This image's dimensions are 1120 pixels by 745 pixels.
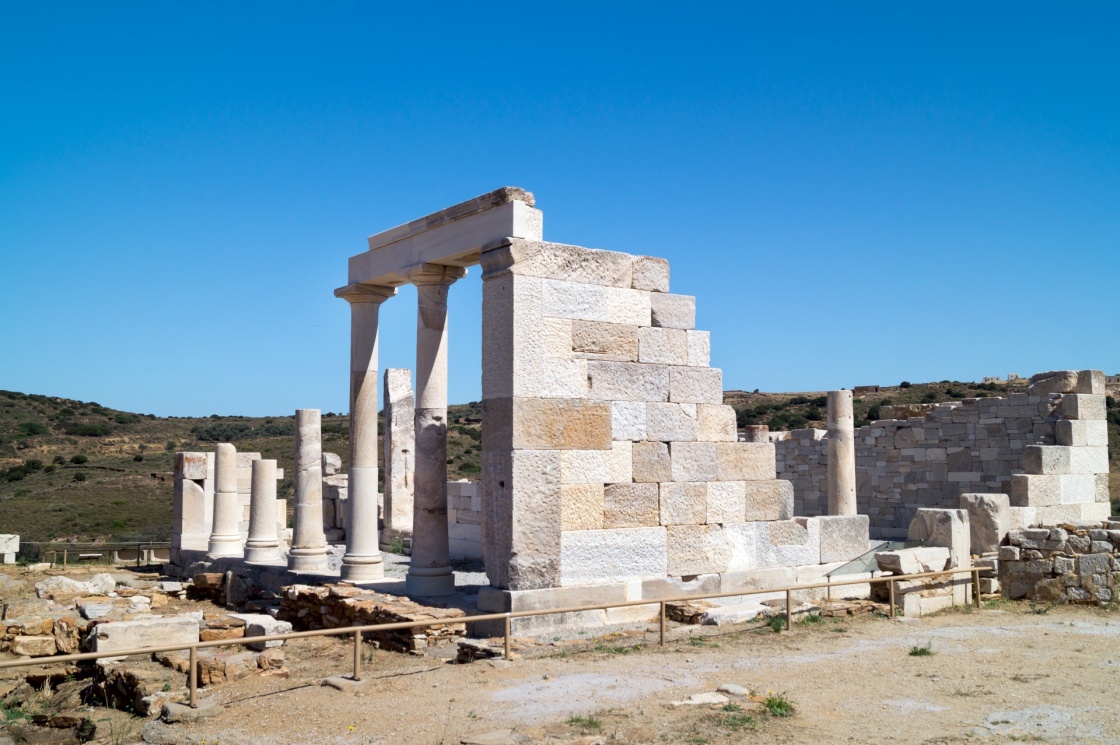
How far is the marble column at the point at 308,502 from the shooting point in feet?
48.7

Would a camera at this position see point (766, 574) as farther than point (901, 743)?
Yes

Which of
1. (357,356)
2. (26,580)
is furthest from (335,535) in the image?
(357,356)

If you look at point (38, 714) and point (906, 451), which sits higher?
point (906, 451)

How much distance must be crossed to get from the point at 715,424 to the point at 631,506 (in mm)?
1530

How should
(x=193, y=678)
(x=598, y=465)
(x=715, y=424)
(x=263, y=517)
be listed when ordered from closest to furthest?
1. (x=193, y=678)
2. (x=598, y=465)
3. (x=715, y=424)
4. (x=263, y=517)

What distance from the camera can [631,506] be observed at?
10.7 meters

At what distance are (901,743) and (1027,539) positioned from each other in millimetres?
6866

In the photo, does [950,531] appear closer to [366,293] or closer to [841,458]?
[841,458]

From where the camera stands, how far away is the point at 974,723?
682 cm

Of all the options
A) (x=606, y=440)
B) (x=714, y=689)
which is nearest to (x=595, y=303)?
(x=606, y=440)

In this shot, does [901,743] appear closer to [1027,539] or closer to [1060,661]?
[1060,661]

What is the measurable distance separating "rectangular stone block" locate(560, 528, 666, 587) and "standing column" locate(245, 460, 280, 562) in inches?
319

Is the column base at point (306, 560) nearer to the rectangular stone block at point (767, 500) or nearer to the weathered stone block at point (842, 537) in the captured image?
the rectangular stone block at point (767, 500)

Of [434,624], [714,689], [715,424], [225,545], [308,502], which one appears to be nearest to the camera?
[714,689]
